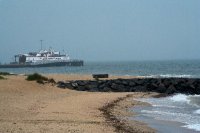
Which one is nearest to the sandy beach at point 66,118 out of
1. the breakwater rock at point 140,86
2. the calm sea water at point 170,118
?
the calm sea water at point 170,118

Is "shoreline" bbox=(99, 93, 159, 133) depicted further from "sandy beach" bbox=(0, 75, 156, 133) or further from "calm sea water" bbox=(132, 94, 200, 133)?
"calm sea water" bbox=(132, 94, 200, 133)

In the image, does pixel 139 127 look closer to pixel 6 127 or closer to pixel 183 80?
pixel 6 127

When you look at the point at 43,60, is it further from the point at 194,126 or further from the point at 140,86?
the point at 194,126

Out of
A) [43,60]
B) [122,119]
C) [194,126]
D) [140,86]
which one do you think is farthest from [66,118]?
[43,60]

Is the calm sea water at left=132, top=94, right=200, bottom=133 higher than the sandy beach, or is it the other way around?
the sandy beach

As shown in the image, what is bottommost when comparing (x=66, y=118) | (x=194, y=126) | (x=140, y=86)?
(x=140, y=86)

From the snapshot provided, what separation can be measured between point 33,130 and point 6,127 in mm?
903

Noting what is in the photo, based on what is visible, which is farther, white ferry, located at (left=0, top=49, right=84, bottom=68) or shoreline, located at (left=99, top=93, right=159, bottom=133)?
white ferry, located at (left=0, top=49, right=84, bottom=68)

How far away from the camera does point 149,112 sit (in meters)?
21.7

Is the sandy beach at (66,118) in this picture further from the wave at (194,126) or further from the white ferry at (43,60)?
the white ferry at (43,60)

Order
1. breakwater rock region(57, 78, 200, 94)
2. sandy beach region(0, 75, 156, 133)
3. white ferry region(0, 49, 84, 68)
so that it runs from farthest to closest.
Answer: white ferry region(0, 49, 84, 68) < breakwater rock region(57, 78, 200, 94) < sandy beach region(0, 75, 156, 133)

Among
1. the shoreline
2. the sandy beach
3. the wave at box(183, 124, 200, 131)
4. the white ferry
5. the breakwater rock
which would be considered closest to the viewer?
the sandy beach

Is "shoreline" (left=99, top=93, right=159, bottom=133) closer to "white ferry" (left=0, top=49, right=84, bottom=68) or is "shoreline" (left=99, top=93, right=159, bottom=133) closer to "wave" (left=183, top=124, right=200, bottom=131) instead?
"wave" (left=183, top=124, right=200, bottom=131)

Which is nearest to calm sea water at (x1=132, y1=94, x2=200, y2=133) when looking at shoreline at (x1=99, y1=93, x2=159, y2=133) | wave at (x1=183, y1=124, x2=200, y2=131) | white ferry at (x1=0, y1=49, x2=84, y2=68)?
wave at (x1=183, y1=124, x2=200, y2=131)
